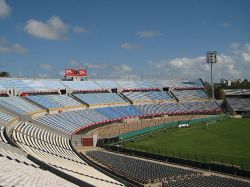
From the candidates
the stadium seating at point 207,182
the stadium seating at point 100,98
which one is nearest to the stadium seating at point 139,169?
the stadium seating at point 207,182

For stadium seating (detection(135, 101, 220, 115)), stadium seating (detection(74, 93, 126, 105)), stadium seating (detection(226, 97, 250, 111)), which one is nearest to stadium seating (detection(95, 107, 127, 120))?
stadium seating (detection(74, 93, 126, 105))

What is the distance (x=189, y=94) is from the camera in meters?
95.2

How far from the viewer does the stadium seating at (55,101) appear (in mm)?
65125

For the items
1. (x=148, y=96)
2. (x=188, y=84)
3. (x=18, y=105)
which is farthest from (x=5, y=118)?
(x=188, y=84)

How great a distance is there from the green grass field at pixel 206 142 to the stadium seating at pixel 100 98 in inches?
670

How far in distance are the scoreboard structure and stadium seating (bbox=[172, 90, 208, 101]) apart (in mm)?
23316

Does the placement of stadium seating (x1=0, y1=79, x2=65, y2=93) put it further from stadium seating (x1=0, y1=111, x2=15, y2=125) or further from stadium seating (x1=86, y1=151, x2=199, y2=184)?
stadium seating (x1=86, y1=151, x2=199, y2=184)

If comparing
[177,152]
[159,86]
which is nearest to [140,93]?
[159,86]

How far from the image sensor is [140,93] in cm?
9062

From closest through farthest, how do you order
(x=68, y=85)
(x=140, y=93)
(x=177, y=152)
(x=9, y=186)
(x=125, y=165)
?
1. (x=9, y=186)
2. (x=125, y=165)
3. (x=177, y=152)
4. (x=68, y=85)
5. (x=140, y=93)

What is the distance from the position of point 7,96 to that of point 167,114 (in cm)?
3540

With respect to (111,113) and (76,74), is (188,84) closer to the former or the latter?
(76,74)

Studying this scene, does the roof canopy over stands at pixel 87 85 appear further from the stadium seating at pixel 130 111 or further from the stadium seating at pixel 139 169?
the stadium seating at pixel 139 169

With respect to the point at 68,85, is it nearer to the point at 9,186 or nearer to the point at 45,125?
the point at 45,125
